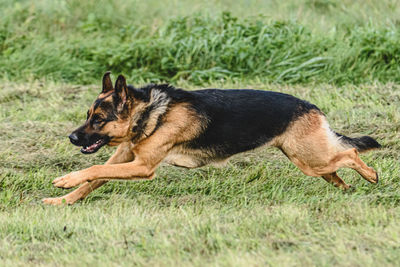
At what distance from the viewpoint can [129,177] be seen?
17.8 ft

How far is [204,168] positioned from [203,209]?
1235 millimetres

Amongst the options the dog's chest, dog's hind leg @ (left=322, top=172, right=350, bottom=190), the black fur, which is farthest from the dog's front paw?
dog's hind leg @ (left=322, top=172, right=350, bottom=190)

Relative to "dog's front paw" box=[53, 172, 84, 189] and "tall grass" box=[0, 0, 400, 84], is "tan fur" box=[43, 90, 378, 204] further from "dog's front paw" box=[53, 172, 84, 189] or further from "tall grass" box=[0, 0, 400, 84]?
"tall grass" box=[0, 0, 400, 84]

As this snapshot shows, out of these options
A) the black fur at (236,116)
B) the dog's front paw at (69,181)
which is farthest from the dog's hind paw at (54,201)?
the black fur at (236,116)

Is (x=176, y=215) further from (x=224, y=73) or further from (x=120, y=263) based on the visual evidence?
(x=224, y=73)

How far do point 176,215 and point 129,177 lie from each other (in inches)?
23.7

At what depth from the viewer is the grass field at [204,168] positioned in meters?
4.28

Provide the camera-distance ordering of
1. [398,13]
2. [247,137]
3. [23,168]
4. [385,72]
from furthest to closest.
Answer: [398,13]
[385,72]
[23,168]
[247,137]

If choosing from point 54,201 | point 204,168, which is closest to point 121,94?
point 54,201

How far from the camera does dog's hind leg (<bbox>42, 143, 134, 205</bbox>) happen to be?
568cm

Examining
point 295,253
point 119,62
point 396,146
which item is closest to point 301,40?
point 119,62

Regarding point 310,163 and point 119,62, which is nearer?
point 310,163

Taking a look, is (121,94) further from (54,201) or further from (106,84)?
(54,201)

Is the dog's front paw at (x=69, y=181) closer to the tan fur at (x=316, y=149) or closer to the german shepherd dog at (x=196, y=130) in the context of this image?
the german shepherd dog at (x=196, y=130)
